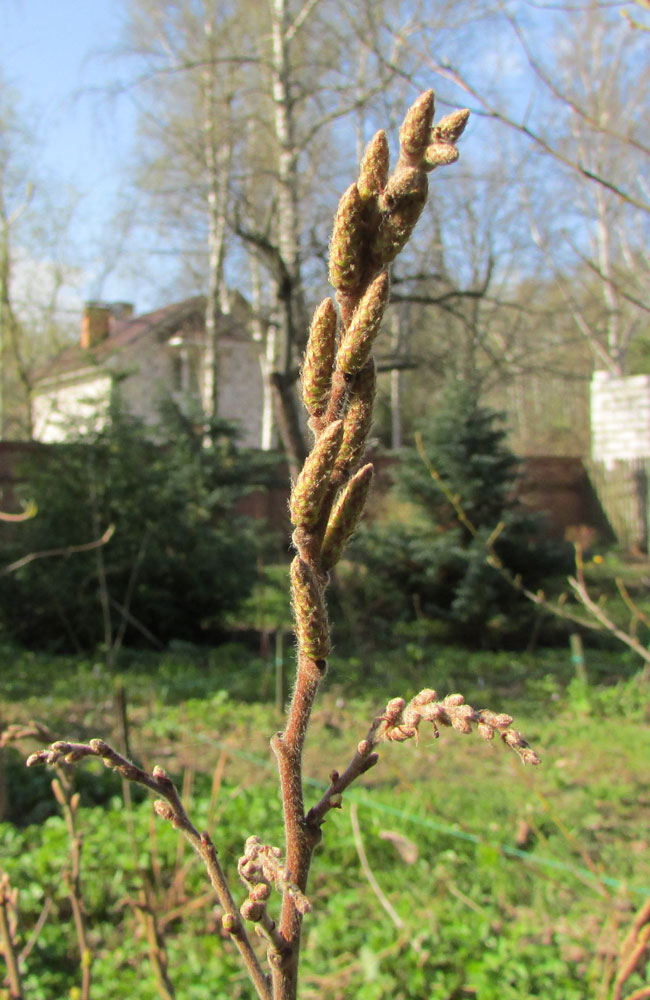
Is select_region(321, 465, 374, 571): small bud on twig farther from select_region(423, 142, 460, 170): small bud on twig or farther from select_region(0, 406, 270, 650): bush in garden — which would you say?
select_region(0, 406, 270, 650): bush in garden

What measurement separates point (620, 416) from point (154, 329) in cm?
1186

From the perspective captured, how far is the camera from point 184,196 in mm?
17359

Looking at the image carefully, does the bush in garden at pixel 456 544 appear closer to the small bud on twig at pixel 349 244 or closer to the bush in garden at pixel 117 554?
the bush in garden at pixel 117 554

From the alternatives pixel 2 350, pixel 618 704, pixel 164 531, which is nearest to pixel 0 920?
pixel 618 704

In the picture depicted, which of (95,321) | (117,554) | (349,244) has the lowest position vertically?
(117,554)

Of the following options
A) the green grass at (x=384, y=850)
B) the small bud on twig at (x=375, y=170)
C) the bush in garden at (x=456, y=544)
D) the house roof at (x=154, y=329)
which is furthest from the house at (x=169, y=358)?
the small bud on twig at (x=375, y=170)

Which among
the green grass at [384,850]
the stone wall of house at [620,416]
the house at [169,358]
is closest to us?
the green grass at [384,850]

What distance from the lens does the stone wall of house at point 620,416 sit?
20359mm

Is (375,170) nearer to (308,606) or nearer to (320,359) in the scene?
(320,359)

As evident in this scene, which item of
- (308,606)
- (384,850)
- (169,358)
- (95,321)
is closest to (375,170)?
(308,606)

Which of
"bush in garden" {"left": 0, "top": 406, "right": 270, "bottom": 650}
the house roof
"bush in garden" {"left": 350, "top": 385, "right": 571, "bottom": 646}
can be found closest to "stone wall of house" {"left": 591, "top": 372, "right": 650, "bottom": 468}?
the house roof

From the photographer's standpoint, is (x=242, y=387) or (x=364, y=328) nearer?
(x=364, y=328)

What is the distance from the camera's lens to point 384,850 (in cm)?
414

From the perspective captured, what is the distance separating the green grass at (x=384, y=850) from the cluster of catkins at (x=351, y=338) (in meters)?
1.18
